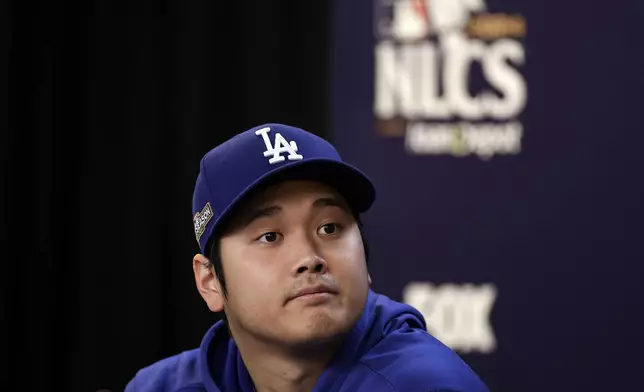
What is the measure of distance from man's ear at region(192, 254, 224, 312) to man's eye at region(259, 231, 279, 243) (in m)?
0.13

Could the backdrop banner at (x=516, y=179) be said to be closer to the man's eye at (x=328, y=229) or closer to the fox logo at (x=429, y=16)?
the fox logo at (x=429, y=16)

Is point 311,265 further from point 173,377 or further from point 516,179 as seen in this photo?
point 516,179

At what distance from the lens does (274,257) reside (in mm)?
1141

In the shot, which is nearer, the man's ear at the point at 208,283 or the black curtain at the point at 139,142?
the man's ear at the point at 208,283

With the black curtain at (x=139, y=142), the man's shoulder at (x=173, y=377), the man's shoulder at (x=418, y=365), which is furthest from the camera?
the black curtain at (x=139, y=142)

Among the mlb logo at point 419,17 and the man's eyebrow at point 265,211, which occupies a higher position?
the mlb logo at point 419,17

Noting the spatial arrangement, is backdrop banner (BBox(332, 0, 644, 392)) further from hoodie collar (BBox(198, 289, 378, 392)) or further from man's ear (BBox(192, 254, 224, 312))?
man's ear (BBox(192, 254, 224, 312))

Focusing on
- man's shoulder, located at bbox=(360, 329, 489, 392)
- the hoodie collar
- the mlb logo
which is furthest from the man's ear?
the mlb logo

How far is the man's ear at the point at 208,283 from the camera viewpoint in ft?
4.14

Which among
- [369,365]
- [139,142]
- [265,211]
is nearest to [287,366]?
[369,365]

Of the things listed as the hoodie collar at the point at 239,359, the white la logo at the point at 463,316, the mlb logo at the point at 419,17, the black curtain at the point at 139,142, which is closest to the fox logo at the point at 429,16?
the mlb logo at the point at 419,17

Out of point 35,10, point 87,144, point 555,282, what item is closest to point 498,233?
point 555,282

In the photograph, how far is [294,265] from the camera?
112cm

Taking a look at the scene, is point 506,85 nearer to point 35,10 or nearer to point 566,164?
point 566,164
